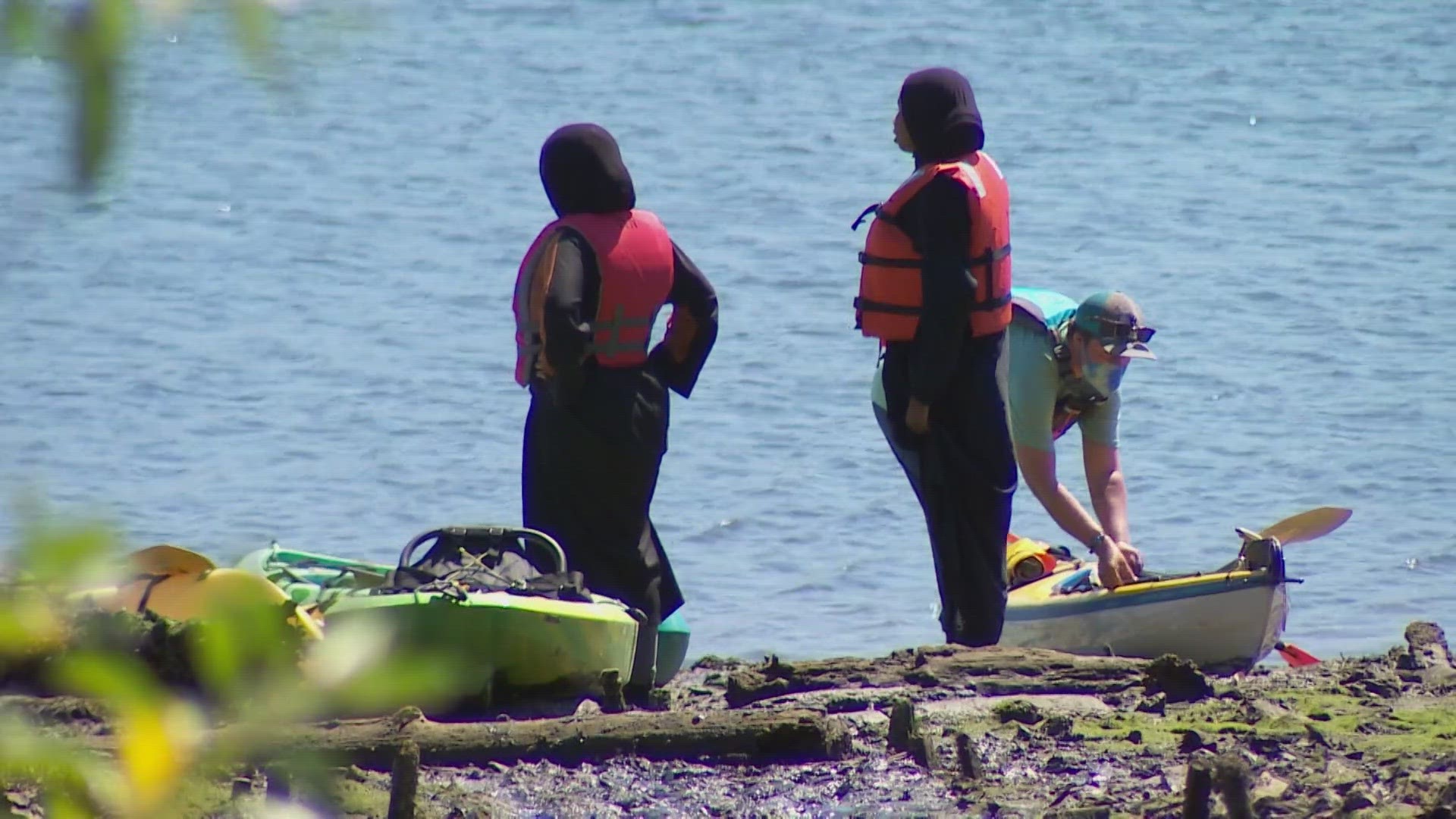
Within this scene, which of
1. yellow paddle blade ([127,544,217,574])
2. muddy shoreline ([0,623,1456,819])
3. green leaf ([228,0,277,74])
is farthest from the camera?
yellow paddle blade ([127,544,217,574])

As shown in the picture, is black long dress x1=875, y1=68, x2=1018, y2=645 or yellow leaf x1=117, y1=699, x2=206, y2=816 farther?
black long dress x1=875, y1=68, x2=1018, y2=645

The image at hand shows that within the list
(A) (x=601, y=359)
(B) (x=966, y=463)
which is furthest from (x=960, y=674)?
(A) (x=601, y=359)

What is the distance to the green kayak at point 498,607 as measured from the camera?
5.13 meters

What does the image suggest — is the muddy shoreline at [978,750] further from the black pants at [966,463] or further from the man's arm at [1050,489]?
the man's arm at [1050,489]

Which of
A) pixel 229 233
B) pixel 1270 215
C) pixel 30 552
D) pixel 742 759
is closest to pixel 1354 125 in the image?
pixel 1270 215

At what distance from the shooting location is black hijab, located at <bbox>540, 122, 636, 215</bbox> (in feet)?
19.1

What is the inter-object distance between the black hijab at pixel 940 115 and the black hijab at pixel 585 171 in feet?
3.01

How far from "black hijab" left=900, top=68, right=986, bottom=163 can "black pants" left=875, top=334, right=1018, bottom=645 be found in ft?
1.94

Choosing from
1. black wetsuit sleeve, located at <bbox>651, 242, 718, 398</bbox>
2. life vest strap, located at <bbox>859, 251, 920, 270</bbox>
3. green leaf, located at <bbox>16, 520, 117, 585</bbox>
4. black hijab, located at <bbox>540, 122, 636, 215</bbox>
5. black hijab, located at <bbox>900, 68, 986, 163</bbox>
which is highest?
black hijab, located at <bbox>900, 68, 986, 163</bbox>

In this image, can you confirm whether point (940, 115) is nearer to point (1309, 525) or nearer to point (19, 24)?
point (1309, 525)

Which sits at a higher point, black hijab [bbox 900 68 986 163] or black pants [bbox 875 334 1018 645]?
black hijab [bbox 900 68 986 163]

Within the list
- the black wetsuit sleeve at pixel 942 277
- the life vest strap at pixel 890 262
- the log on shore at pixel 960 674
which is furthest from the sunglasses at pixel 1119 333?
the log on shore at pixel 960 674

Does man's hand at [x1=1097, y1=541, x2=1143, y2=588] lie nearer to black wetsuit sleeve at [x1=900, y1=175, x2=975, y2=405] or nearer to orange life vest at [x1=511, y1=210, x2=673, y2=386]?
black wetsuit sleeve at [x1=900, y1=175, x2=975, y2=405]

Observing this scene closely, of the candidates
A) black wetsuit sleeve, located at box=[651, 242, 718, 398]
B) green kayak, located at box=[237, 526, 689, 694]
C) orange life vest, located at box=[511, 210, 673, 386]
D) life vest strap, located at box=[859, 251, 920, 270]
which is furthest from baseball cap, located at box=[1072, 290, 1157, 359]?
green kayak, located at box=[237, 526, 689, 694]
